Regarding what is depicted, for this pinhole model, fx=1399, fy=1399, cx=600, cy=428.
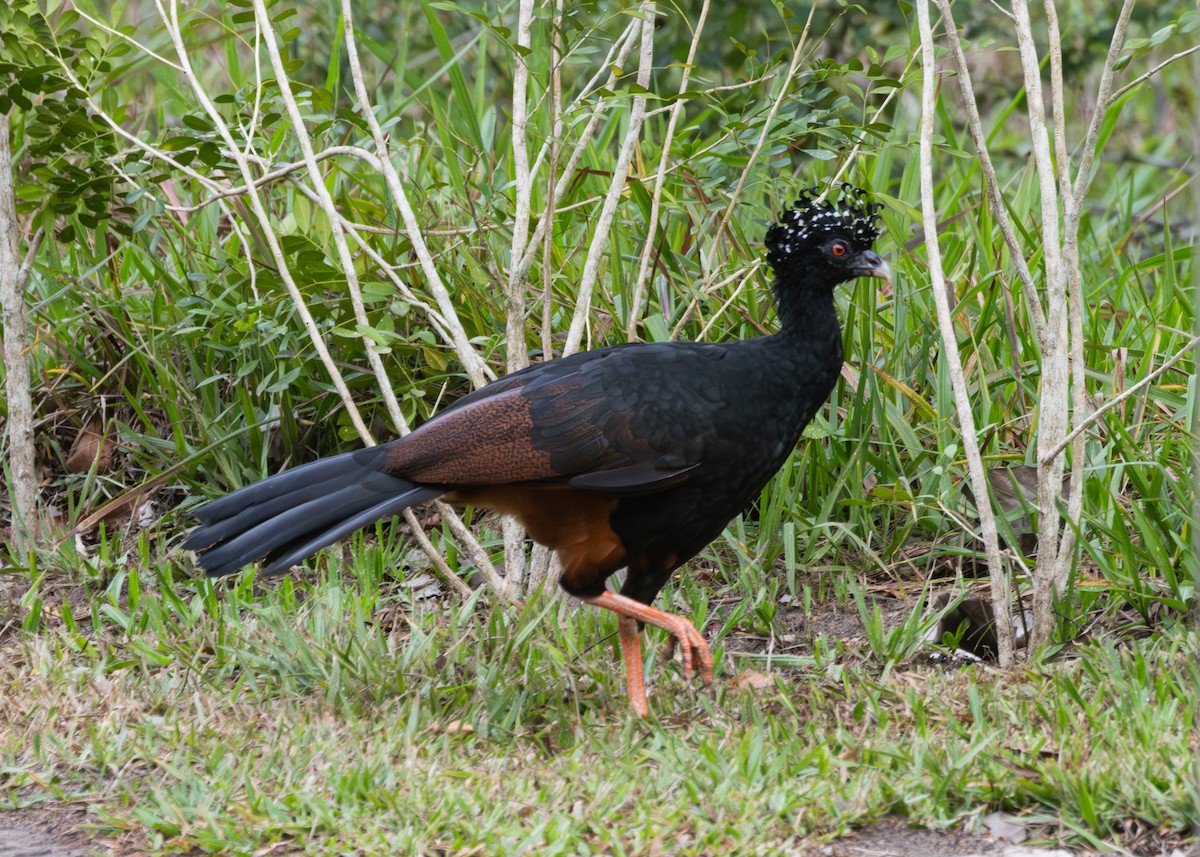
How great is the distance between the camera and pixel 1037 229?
195 inches

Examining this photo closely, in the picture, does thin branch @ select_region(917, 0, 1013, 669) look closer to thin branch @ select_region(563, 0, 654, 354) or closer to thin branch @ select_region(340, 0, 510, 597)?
thin branch @ select_region(563, 0, 654, 354)

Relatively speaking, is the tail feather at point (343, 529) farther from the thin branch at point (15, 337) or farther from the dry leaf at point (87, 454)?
the dry leaf at point (87, 454)

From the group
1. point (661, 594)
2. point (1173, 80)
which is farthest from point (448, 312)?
point (1173, 80)

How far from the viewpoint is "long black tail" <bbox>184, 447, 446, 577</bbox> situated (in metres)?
3.29

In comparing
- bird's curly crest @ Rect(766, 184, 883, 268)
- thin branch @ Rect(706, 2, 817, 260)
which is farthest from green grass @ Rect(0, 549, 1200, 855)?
thin branch @ Rect(706, 2, 817, 260)

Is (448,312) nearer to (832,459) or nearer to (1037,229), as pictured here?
(832,459)

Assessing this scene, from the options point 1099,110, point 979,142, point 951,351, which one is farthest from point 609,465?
point 1099,110

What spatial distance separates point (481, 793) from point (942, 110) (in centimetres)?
384

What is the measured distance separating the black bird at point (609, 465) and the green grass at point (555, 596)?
1.07ft

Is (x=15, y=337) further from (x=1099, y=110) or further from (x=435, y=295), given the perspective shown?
(x=1099, y=110)

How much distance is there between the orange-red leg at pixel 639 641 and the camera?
337cm

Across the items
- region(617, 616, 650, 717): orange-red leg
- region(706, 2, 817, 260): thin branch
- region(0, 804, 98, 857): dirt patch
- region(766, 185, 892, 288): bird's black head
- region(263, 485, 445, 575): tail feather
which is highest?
region(706, 2, 817, 260): thin branch

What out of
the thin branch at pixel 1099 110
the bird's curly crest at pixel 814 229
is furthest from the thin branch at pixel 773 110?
the thin branch at pixel 1099 110

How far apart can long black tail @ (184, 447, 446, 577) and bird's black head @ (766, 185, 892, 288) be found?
108cm
